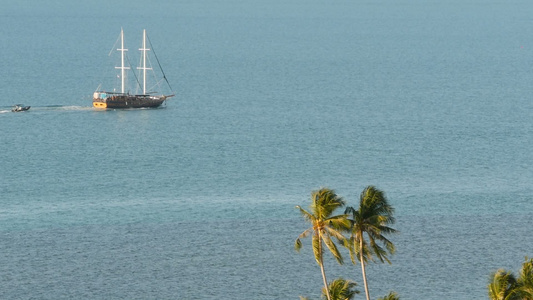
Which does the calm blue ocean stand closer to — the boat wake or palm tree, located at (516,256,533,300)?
the boat wake

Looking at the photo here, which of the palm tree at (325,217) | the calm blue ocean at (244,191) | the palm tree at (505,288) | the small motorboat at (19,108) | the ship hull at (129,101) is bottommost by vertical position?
the palm tree at (505,288)

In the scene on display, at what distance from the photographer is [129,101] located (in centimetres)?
18538

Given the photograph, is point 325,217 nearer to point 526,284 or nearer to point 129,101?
point 526,284

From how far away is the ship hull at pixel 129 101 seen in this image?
604 feet

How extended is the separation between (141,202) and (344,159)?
31452 mm

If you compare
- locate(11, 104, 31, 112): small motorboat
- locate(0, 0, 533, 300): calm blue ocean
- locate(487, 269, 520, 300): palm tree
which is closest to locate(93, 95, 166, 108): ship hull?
locate(0, 0, 533, 300): calm blue ocean

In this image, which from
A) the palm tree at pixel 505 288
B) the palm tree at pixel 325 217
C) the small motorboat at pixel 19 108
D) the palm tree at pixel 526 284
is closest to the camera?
the palm tree at pixel 526 284

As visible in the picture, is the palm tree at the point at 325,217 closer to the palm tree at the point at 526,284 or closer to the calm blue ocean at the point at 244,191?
the palm tree at the point at 526,284

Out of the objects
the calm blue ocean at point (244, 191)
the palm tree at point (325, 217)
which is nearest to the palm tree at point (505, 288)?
the palm tree at point (325, 217)

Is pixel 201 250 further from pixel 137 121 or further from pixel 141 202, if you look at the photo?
pixel 137 121

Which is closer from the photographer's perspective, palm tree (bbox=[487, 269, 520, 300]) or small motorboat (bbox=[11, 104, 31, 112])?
palm tree (bbox=[487, 269, 520, 300])

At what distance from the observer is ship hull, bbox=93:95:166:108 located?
18400cm

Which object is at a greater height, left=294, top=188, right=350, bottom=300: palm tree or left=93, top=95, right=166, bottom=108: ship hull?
left=93, top=95, right=166, bottom=108: ship hull

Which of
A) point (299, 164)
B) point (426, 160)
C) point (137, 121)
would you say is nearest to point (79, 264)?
point (299, 164)
